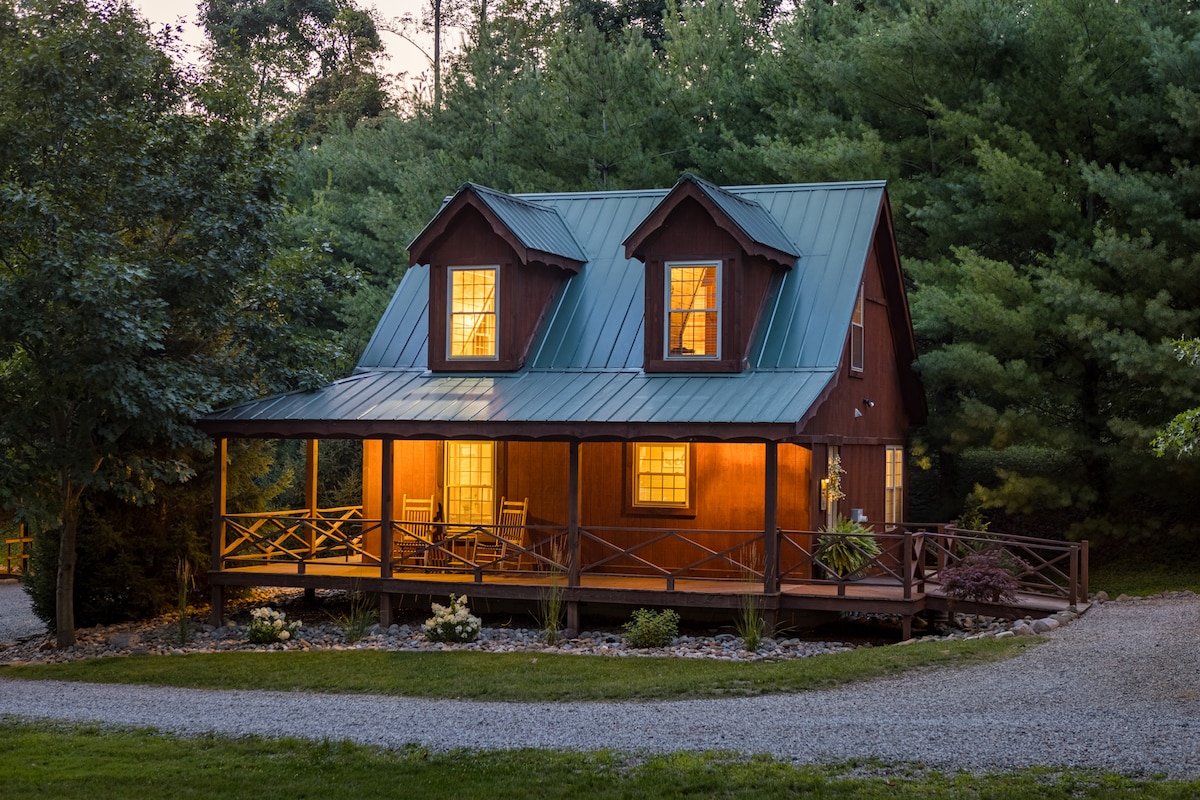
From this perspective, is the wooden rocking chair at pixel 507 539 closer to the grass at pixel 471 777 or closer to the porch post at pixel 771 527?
the porch post at pixel 771 527

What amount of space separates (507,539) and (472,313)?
12.2 ft

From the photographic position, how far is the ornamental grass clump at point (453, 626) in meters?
16.9

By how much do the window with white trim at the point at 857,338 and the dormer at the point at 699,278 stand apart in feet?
5.21

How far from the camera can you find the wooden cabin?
1748 cm

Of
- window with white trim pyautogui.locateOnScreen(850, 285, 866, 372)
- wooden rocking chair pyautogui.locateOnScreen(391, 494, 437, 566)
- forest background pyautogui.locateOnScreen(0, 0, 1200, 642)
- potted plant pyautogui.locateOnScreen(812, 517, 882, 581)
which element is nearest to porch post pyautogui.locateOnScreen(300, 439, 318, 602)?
forest background pyautogui.locateOnScreen(0, 0, 1200, 642)

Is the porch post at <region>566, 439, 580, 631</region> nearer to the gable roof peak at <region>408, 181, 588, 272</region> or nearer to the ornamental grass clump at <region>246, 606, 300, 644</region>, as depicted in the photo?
the ornamental grass clump at <region>246, 606, 300, 644</region>

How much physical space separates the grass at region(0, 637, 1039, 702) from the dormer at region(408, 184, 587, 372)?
5720 mm

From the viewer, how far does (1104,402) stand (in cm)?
2342

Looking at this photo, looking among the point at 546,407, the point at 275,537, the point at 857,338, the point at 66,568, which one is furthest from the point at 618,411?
the point at 66,568

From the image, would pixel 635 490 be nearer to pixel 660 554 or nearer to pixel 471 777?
pixel 660 554

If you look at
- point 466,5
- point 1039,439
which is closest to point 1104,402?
point 1039,439

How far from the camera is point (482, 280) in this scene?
20.4 m

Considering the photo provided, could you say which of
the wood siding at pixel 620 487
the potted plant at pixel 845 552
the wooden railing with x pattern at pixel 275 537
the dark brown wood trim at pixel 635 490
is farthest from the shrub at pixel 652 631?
the wooden railing with x pattern at pixel 275 537

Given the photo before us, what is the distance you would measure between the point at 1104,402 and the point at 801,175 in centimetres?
702
